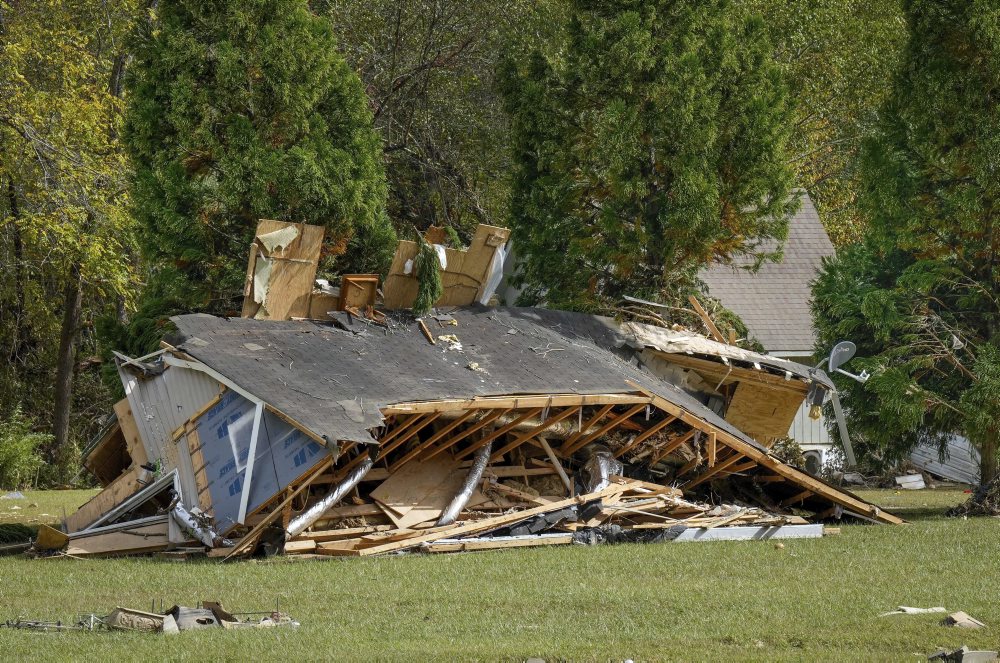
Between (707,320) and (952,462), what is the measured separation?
1140 cm

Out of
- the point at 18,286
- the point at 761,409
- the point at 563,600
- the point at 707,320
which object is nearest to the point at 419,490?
the point at 563,600

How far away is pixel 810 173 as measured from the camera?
3944cm

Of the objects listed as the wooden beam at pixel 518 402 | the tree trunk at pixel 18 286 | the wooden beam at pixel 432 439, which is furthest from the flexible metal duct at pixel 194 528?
the tree trunk at pixel 18 286

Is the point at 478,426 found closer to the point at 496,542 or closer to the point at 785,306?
the point at 496,542

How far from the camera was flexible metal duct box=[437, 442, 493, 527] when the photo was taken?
15.5 metres

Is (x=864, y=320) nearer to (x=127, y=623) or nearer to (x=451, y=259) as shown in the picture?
(x=451, y=259)

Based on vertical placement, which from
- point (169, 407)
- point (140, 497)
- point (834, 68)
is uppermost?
point (834, 68)

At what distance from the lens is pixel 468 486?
15.9 m

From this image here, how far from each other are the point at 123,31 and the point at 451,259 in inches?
483

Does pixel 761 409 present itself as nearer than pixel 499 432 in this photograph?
No

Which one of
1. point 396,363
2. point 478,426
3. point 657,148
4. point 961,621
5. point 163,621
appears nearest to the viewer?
point 163,621

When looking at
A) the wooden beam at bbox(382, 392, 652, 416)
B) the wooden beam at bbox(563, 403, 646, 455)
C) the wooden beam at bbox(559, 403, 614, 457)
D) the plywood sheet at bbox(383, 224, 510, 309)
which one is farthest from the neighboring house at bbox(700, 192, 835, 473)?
the wooden beam at bbox(382, 392, 652, 416)

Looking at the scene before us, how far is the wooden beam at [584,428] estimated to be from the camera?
16516 mm

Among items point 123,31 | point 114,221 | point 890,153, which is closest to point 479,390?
point 890,153
